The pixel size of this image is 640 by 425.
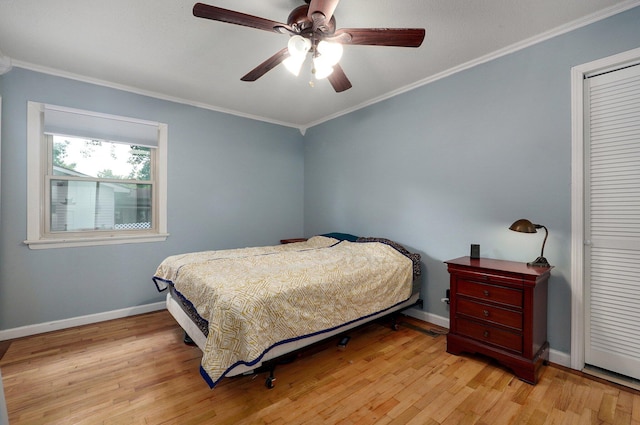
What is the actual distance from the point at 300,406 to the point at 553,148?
260 centimetres

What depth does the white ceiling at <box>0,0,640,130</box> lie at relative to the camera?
6.22 feet

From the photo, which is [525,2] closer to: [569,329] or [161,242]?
[569,329]

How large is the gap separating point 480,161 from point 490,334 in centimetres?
149

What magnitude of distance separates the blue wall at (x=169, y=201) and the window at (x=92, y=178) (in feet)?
0.28

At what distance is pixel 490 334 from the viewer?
7.02ft

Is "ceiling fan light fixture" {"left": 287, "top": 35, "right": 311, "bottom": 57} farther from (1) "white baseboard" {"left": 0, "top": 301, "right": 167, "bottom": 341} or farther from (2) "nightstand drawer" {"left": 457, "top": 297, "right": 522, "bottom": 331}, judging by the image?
(1) "white baseboard" {"left": 0, "top": 301, "right": 167, "bottom": 341}

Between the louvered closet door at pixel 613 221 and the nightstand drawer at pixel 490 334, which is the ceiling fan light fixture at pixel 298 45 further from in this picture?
the nightstand drawer at pixel 490 334

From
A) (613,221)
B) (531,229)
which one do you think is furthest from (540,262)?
(613,221)

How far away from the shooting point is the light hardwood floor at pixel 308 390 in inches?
63.7

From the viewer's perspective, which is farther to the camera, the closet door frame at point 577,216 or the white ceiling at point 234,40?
the closet door frame at point 577,216

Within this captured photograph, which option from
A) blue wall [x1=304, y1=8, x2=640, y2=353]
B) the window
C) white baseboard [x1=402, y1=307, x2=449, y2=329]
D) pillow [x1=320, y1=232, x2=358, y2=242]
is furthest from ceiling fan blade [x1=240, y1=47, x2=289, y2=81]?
white baseboard [x1=402, y1=307, x2=449, y2=329]

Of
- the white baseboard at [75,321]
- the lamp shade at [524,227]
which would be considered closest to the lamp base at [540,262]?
the lamp shade at [524,227]

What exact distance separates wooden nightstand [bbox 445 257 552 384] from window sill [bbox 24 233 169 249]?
3.21 meters

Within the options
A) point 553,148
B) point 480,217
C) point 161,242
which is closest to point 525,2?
point 553,148
